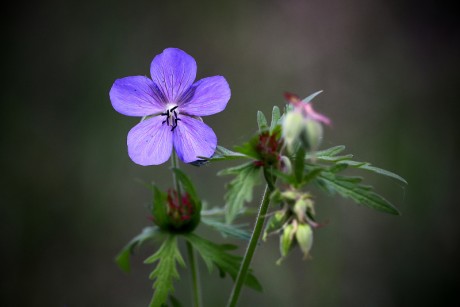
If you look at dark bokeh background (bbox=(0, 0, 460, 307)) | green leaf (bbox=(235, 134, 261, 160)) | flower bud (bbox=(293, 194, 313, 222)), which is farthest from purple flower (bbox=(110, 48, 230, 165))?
dark bokeh background (bbox=(0, 0, 460, 307))

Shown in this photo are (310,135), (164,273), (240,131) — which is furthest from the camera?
(240,131)

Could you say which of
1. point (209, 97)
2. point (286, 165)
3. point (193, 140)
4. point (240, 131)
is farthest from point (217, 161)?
point (240, 131)

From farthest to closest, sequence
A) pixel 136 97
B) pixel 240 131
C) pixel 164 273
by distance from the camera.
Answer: pixel 240 131 < pixel 136 97 < pixel 164 273

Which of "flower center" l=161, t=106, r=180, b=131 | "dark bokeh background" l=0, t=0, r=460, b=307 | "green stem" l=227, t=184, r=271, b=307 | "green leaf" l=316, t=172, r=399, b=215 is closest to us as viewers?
"green leaf" l=316, t=172, r=399, b=215

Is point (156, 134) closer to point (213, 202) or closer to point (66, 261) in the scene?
point (213, 202)

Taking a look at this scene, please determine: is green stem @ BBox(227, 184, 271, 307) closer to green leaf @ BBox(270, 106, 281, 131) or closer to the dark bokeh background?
green leaf @ BBox(270, 106, 281, 131)

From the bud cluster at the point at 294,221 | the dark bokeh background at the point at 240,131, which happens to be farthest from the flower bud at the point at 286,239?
the dark bokeh background at the point at 240,131

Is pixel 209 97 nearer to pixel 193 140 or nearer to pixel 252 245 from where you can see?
pixel 193 140

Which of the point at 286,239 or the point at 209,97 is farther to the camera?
the point at 209,97
